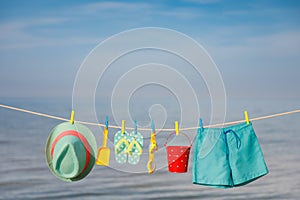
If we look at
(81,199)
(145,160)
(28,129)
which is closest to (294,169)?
(81,199)

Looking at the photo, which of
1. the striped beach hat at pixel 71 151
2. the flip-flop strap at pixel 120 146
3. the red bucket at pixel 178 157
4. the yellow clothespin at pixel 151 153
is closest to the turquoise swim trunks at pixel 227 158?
the red bucket at pixel 178 157

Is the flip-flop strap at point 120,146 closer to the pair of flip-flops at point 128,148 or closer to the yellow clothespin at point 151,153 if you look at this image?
the pair of flip-flops at point 128,148

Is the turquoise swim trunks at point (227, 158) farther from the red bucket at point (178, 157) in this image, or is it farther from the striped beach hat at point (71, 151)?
the striped beach hat at point (71, 151)

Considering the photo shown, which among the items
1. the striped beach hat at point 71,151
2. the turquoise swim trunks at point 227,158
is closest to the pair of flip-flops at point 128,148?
the striped beach hat at point 71,151

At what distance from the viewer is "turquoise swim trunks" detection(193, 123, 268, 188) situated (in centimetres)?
277

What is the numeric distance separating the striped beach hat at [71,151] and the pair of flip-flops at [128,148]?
11 centimetres

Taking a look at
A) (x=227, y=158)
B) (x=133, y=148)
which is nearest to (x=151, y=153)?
(x=133, y=148)

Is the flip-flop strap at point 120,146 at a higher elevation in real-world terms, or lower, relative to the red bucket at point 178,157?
higher

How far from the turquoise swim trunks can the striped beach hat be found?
20.9 inches

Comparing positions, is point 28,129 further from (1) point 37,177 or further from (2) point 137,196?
(2) point 137,196

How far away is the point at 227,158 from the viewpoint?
278cm

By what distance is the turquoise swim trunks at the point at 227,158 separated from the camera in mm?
2766

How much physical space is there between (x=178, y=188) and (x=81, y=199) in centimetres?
97

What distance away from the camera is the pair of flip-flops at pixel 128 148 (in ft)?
9.12
